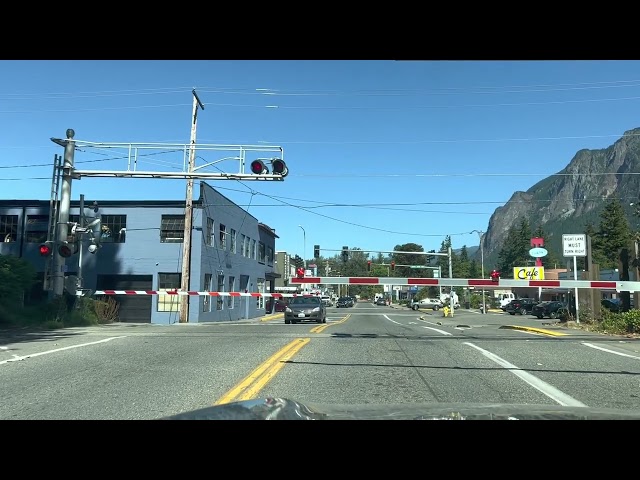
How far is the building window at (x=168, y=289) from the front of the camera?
3128cm

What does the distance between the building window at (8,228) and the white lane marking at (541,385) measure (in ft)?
98.2

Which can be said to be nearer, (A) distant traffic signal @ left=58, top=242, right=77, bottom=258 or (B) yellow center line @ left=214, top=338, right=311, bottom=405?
(B) yellow center line @ left=214, top=338, right=311, bottom=405

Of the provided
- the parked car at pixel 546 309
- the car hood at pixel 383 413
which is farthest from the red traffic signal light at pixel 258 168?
the parked car at pixel 546 309

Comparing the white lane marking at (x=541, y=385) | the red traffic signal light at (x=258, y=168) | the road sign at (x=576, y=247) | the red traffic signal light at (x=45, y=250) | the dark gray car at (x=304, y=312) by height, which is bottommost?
the white lane marking at (x=541, y=385)

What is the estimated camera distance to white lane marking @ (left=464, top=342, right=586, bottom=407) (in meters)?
6.93

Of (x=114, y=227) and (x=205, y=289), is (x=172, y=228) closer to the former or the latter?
(x=114, y=227)

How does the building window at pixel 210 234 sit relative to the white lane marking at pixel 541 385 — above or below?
above

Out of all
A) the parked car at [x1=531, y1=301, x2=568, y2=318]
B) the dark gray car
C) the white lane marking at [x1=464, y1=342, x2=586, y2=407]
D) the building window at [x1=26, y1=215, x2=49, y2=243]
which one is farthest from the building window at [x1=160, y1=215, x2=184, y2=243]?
the parked car at [x1=531, y1=301, x2=568, y2=318]

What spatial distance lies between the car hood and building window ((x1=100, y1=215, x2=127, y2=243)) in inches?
1146

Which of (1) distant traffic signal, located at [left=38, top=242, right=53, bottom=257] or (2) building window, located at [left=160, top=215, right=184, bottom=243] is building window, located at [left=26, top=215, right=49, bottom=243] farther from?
(1) distant traffic signal, located at [left=38, top=242, right=53, bottom=257]

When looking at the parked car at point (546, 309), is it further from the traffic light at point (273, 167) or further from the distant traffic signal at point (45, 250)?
the distant traffic signal at point (45, 250)

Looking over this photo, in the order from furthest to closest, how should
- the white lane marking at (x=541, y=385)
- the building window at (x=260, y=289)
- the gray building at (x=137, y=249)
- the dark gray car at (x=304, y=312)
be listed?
the building window at (x=260, y=289) < the gray building at (x=137, y=249) < the dark gray car at (x=304, y=312) < the white lane marking at (x=541, y=385)

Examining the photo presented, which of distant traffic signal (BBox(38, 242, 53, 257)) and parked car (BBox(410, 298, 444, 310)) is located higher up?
distant traffic signal (BBox(38, 242, 53, 257))
